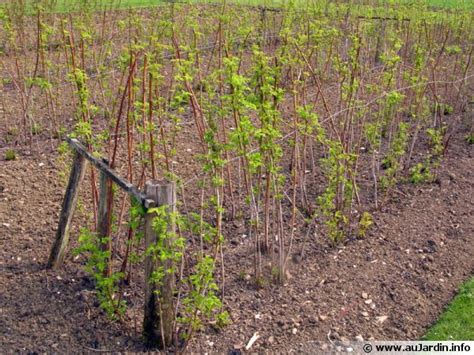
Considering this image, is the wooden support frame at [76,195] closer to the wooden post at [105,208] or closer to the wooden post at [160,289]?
the wooden post at [105,208]

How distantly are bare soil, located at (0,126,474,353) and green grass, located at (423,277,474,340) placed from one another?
0.20 ft

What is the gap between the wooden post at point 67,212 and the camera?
396 cm

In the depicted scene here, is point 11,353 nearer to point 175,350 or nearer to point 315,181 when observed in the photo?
point 175,350

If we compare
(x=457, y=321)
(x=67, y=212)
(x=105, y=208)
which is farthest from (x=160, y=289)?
(x=457, y=321)

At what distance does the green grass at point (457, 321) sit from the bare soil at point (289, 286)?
0.20 feet

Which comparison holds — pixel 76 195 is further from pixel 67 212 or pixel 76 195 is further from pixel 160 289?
pixel 160 289

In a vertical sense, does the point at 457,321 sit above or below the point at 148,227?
below

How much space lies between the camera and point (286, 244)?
15.0 ft

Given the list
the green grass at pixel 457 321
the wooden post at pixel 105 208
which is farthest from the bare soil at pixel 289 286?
the wooden post at pixel 105 208

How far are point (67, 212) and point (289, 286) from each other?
150 centimetres

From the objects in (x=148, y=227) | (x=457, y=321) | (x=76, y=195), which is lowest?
(x=457, y=321)

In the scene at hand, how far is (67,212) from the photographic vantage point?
4.03 m

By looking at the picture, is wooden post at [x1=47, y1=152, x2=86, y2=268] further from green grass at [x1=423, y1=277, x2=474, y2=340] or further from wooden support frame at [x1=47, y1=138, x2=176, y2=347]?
green grass at [x1=423, y1=277, x2=474, y2=340]

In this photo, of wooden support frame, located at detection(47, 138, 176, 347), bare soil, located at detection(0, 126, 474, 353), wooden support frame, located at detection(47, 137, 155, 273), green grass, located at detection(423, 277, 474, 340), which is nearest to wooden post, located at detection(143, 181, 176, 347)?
wooden support frame, located at detection(47, 138, 176, 347)
